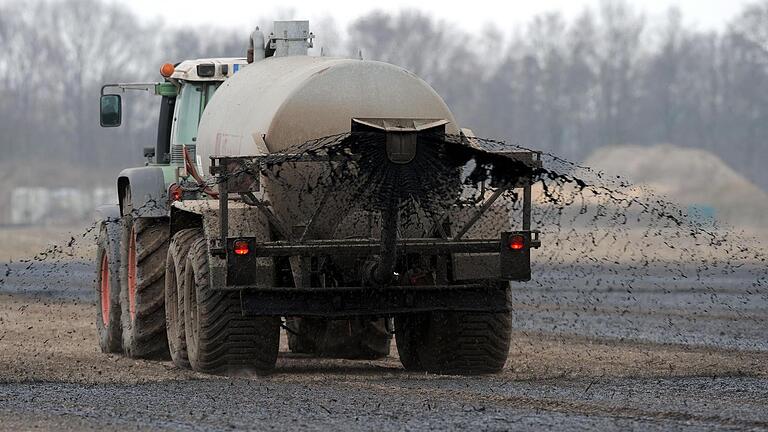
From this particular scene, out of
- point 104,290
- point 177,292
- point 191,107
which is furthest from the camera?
point 104,290

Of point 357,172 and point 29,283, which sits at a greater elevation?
point 357,172

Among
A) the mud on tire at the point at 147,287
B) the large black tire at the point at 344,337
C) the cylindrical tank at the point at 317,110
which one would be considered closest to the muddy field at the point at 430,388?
the large black tire at the point at 344,337

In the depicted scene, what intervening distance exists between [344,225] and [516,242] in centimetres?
137

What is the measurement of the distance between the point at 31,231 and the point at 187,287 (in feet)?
136

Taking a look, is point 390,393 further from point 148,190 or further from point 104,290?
point 104,290

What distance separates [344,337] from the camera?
14.8m

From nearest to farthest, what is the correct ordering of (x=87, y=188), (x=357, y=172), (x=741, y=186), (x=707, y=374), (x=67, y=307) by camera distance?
1. (x=357, y=172)
2. (x=707, y=374)
3. (x=67, y=307)
4. (x=741, y=186)
5. (x=87, y=188)

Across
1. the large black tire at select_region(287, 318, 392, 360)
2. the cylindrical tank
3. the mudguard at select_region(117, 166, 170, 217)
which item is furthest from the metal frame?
the mudguard at select_region(117, 166, 170, 217)

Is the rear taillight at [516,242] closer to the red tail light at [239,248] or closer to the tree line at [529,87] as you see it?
the red tail light at [239,248]

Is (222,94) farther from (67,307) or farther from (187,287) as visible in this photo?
(67,307)

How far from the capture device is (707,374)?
42.2 feet

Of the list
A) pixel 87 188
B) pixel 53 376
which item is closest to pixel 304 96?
pixel 53 376

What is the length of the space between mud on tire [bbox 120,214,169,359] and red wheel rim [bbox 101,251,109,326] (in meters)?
1.56

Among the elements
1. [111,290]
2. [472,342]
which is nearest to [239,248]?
[472,342]
